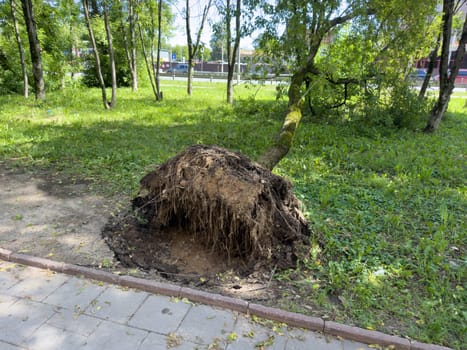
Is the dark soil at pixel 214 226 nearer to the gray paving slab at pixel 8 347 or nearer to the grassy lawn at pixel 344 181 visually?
the grassy lawn at pixel 344 181

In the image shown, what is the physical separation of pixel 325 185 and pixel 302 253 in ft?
7.57

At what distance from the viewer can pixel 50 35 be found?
17469 mm

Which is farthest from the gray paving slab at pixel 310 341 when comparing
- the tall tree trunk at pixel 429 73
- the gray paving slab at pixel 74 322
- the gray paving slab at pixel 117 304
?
the tall tree trunk at pixel 429 73

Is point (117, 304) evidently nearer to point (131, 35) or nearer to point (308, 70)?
point (308, 70)

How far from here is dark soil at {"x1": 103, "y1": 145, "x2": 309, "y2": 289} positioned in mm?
3420

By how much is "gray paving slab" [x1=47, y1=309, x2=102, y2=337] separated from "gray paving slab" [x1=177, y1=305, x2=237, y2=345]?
→ 2.19ft

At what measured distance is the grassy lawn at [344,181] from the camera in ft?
9.57

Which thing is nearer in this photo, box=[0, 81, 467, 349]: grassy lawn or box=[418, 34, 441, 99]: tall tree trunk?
box=[0, 81, 467, 349]: grassy lawn

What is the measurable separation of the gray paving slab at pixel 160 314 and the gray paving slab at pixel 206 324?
0.07 meters

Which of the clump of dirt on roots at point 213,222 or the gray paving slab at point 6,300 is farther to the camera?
the clump of dirt on roots at point 213,222

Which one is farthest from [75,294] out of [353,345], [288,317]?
[353,345]

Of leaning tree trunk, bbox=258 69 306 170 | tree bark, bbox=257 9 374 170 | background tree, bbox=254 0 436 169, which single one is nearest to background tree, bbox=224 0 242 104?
background tree, bbox=254 0 436 169

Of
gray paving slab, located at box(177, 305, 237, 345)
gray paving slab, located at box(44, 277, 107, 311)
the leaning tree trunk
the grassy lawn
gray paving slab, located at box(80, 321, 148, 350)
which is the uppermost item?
the leaning tree trunk

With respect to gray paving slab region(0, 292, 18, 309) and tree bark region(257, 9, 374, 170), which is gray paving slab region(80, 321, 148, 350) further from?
tree bark region(257, 9, 374, 170)
